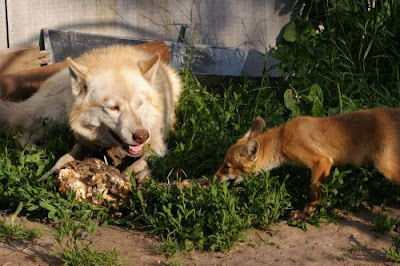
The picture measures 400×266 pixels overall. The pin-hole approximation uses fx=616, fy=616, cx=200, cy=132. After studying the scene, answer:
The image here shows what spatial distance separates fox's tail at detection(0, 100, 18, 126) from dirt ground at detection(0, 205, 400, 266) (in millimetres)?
2046

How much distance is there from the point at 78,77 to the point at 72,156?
2.52ft

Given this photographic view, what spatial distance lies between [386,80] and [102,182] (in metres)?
3.34

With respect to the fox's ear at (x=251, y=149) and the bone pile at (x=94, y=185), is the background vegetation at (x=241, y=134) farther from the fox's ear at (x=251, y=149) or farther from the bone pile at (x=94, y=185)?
the fox's ear at (x=251, y=149)

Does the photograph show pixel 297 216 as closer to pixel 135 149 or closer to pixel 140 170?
pixel 140 170

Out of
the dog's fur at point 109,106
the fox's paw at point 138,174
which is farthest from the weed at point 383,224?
the dog's fur at point 109,106

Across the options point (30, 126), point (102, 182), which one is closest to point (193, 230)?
point (102, 182)

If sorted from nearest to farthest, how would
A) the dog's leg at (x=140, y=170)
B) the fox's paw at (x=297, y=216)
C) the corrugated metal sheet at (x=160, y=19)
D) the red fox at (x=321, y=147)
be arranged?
1. the red fox at (x=321, y=147)
2. the fox's paw at (x=297, y=216)
3. the dog's leg at (x=140, y=170)
4. the corrugated metal sheet at (x=160, y=19)

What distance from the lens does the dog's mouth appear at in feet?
18.1

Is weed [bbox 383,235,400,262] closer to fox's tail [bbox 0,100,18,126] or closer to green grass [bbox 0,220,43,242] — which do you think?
green grass [bbox 0,220,43,242]

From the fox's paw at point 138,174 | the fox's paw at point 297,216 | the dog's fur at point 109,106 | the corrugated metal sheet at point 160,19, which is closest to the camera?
the fox's paw at point 297,216

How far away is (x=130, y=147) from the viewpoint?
18.1 ft

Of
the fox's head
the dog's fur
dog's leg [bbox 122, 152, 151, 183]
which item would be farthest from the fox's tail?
the fox's head

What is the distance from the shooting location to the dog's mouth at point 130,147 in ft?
18.1

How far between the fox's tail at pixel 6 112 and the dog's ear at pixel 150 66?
1.67 m
